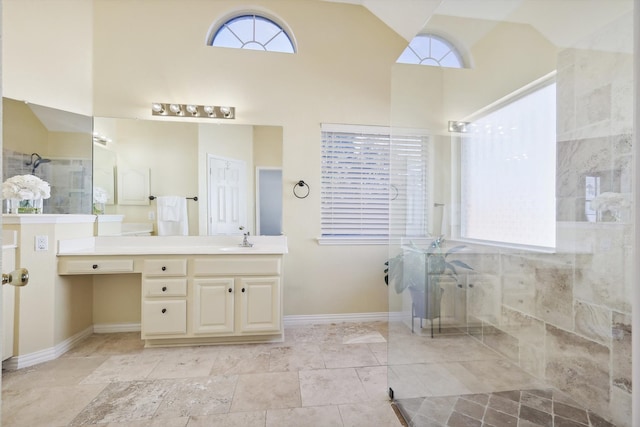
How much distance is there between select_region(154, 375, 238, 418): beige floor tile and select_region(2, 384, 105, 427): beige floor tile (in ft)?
1.64

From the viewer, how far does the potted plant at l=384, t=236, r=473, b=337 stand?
253cm

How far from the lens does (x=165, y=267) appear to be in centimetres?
256

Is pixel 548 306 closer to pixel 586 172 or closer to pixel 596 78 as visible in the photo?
pixel 586 172

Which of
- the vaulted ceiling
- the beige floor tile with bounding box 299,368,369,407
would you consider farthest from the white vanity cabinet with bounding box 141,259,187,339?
the vaulted ceiling

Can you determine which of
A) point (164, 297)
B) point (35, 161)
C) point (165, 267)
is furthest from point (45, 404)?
point (35, 161)

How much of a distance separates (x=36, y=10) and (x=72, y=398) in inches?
116

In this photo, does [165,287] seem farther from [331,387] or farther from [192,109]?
[192,109]

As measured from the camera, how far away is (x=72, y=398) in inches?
76.2

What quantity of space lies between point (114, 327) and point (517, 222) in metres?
3.61

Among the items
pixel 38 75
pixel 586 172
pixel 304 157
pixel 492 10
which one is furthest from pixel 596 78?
pixel 38 75

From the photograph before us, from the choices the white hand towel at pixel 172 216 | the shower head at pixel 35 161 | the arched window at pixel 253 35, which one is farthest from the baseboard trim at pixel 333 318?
the arched window at pixel 253 35

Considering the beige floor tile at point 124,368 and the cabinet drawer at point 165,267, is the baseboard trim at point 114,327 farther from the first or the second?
the cabinet drawer at point 165,267

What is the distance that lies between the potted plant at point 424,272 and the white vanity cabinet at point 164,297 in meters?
1.81

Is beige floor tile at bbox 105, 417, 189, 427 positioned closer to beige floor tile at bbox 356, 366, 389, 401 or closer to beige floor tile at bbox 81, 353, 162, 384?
beige floor tile at bbox 81, 353, 162, 384
